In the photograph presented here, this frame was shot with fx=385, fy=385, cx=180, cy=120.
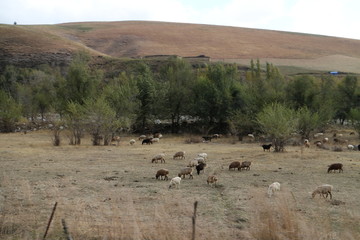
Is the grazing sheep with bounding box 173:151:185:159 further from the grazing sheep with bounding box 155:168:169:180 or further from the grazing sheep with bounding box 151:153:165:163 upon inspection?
the grazing sheep with bounding box 155:168:169:180

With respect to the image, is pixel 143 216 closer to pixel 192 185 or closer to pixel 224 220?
pixel 224 220

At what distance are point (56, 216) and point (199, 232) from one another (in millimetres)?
3789

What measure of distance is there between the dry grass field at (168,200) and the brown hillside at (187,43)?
82.1 metres

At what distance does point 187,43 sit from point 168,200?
114m

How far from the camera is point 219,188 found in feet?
47.3

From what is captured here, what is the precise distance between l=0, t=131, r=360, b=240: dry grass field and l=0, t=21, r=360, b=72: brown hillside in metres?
82.1

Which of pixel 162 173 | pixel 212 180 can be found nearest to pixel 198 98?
pixel 162 173

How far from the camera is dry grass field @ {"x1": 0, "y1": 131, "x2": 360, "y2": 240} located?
26.1 ft

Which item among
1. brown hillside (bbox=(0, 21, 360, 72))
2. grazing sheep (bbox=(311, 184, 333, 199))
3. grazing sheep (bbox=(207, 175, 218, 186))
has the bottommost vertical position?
grazing sheep (bbox=(207, 175, 218, 186))

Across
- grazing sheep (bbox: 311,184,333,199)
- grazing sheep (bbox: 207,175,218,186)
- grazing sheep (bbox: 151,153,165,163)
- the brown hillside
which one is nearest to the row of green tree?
grazing sheep (bbox: 151,153,165,163)

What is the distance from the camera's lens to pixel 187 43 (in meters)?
122

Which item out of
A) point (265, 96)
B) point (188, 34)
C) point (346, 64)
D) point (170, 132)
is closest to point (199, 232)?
point (265, 96)

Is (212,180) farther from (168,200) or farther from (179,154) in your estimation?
(179,154)

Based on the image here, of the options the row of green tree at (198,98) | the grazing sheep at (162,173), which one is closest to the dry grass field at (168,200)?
the grazing sheep at (162,173)
